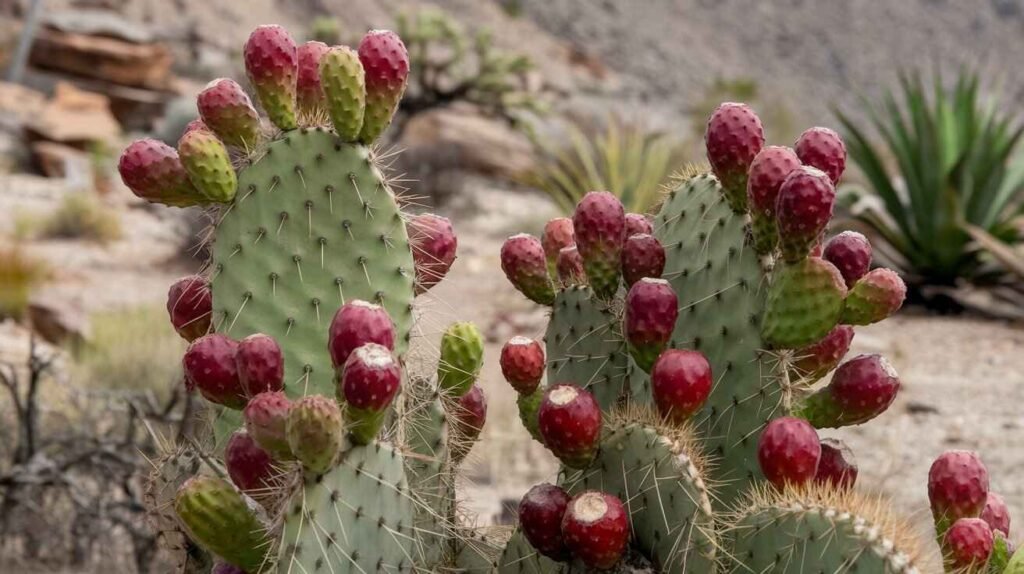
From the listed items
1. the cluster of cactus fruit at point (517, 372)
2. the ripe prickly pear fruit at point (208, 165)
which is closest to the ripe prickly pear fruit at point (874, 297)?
Answer: the cluster of cactus fruit at point (517, 372)

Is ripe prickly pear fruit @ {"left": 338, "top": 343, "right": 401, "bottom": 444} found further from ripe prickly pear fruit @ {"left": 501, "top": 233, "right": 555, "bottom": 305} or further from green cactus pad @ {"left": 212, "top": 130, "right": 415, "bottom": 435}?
ripe prickly pear fruit @ {"left": 501, "top": 233, "right": 555, "bottom": 305}

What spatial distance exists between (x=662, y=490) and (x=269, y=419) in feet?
1.91

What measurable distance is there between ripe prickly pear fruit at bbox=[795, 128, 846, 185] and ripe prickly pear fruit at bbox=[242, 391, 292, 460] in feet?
3.00

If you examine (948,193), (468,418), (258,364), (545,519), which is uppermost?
(258,364)

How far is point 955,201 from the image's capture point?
8.05 metres

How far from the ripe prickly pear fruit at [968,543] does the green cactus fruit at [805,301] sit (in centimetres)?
34

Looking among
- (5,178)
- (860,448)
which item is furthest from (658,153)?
(5,178)

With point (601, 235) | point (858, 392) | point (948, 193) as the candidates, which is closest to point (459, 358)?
point (601, 235)

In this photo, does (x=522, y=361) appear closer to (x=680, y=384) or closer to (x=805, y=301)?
(x=680, y=384)

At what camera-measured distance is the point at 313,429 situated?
1500 mm

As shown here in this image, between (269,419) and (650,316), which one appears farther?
(650,316)

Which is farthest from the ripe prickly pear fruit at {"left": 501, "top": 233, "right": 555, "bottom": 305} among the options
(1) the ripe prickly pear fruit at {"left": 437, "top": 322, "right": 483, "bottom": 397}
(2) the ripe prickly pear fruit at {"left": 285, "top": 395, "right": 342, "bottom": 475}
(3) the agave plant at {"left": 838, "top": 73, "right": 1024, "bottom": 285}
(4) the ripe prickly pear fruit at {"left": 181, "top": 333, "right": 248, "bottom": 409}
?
(3) the agave plant at {"left": 838, "top": 73, "right": 1024, "bottom": 285}

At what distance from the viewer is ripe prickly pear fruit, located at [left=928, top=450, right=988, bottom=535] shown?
1.80m

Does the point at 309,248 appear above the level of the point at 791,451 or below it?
above
